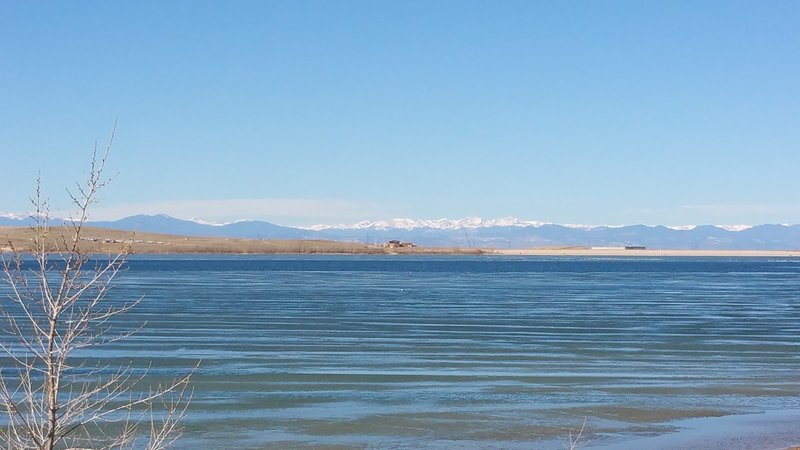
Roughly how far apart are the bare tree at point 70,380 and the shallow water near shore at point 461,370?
3.18 feet

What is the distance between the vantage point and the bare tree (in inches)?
297

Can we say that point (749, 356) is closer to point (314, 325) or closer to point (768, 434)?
point (768, 434)

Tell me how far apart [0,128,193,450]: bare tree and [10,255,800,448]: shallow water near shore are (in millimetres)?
971

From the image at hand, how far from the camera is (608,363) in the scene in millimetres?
25531

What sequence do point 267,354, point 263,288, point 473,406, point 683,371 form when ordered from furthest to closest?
point 263,288 < point 267,354 < point 683,371 < point 473,406

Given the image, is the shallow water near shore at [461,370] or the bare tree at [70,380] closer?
the bare tree at [70,380]

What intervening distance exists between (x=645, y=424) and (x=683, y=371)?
7.25 m

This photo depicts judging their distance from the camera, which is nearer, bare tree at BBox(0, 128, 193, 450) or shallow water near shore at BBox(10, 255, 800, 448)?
bare tree at BBox(0, 128, 193, 450)

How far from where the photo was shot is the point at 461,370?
2370 cm

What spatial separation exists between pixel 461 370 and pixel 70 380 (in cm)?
873

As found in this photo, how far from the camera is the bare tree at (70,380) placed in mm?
7551

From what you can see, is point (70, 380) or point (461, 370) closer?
point (70, 380)

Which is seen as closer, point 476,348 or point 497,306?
point 476,348

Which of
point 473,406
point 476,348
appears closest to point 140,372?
point 473,406
